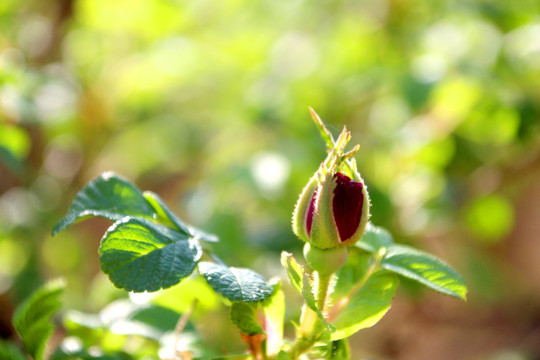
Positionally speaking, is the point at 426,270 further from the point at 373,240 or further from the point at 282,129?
the point at 282,129

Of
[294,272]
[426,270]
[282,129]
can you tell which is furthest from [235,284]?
[282,129]

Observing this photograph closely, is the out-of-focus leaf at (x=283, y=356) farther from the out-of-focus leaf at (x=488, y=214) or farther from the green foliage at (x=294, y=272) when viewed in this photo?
the out-of-focus leaf at (x=488, y=214)

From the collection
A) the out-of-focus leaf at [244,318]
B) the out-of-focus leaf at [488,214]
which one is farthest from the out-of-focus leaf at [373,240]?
the out-of-focus leaf at [488,214]

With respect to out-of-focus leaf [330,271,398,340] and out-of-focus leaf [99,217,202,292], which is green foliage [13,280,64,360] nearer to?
out-of-focus leaf [99,217,202,292]

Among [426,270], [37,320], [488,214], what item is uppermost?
[488,214]

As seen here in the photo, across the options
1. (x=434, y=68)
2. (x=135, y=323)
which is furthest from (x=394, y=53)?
(x=135, y=323)

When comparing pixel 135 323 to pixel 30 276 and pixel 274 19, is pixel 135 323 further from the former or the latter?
pixel 274 19
